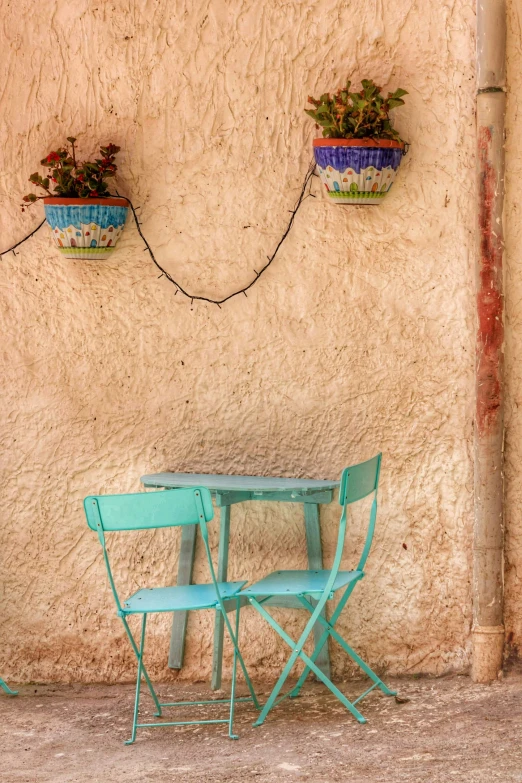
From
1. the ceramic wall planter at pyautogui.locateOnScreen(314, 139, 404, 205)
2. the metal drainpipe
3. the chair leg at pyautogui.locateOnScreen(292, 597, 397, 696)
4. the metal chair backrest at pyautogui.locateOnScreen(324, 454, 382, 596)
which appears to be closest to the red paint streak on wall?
the metal drainpipe

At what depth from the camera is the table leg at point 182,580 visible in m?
Result: 4.03

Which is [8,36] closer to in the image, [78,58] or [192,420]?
[78,58]

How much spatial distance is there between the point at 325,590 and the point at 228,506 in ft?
2.11

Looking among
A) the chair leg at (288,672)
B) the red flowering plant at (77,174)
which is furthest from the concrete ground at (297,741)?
the red flowering plant at (77,174)

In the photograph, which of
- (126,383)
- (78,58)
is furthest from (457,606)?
(78,58)

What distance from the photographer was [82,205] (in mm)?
3887

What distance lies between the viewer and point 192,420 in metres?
4.11

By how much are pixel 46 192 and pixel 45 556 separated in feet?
4.92

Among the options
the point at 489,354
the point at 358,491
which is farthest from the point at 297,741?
the point at 489,354

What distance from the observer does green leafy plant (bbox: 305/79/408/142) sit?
3.65 metres

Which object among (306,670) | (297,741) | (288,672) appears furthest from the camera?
(306,670)

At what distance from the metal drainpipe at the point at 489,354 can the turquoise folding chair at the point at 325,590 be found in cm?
41

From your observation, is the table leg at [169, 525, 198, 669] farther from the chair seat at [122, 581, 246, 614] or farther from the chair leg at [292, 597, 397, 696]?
the chair leg at [292, 597, 397, 696]

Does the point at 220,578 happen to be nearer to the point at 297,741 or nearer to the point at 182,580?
the point at 182,580
